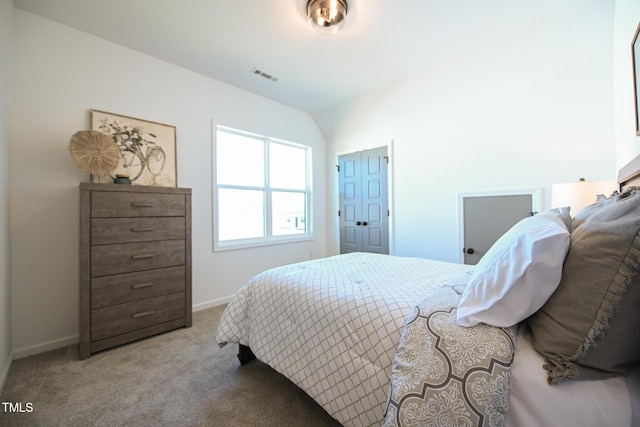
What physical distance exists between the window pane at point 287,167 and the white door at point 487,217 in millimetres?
2436

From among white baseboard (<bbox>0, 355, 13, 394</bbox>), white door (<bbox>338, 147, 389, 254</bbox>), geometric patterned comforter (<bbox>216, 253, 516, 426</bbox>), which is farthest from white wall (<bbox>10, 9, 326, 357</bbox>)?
white door (<bbox>338, 147, 389, 254</bbox>)

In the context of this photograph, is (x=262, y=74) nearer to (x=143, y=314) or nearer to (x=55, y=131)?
(x=55, y=131)

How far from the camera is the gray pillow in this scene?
66cm

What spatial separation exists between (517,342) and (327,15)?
2416mm

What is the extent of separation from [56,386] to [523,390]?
2.56m

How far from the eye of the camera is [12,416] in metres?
1.37

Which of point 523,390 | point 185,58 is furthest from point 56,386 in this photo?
point 185,58

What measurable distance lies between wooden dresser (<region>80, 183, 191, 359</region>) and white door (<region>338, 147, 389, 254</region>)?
2.41m

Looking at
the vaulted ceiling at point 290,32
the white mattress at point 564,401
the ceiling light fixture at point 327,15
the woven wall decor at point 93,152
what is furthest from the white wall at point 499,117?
the woven wall decor at point 93,152

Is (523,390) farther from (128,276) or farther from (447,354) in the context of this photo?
(128,276)

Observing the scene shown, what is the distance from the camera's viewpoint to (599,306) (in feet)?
2.25

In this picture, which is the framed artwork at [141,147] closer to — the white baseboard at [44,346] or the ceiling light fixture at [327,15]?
the white baseboard at [44,346]

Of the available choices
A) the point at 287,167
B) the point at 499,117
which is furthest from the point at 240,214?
the point at 499,117

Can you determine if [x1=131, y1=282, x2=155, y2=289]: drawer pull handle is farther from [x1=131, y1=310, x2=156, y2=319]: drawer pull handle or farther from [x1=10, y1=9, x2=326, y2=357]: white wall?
[x1=10, y1=9, x2=326, y2=357]: white wall
